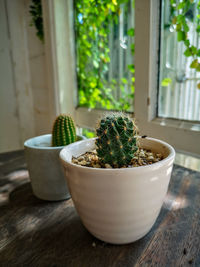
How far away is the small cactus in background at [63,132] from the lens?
2.02ft

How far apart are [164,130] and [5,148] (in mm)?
1382

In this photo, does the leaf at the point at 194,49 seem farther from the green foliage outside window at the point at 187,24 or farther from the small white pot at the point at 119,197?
the small white pot at the point at 119,197

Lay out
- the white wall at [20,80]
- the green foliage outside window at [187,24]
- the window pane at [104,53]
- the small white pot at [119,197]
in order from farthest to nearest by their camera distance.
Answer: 1. the white wall at [20,80]
2. the window pane at [104,53]
3. the green foliage outside window at [187,24]
4. the small white pot at [119,197]

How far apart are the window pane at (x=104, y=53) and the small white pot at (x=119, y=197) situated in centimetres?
74

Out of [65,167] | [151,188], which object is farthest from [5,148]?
[151,188]

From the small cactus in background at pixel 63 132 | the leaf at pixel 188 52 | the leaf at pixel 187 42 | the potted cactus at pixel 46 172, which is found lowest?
the potted cactus at pixel 46 172

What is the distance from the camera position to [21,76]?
1.66m

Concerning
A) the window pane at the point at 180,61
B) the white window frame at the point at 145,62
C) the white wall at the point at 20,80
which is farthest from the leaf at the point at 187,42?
the white wall at the point at 20,80

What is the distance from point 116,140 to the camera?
0.41 m

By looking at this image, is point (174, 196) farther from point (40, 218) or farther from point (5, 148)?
point (5, 148)

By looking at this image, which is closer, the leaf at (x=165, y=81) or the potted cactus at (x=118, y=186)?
the potted cactus at (x=118, y=186)

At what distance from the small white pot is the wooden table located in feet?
Answer: 0.09

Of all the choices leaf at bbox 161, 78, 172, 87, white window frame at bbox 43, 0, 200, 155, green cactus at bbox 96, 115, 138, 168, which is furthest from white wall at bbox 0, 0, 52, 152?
green cactus at bbox 96, 115, 138, 168

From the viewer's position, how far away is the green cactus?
41 cm
